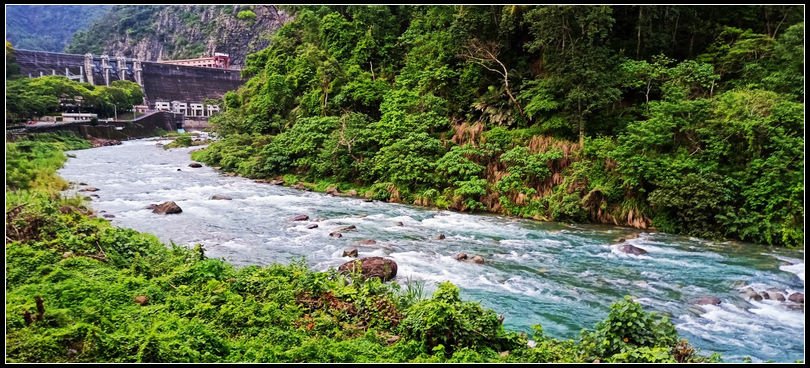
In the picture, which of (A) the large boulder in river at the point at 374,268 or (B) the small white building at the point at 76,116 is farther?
(B) the small white building at the point at 76,116

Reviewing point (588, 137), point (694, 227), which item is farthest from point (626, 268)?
point (588, 137)

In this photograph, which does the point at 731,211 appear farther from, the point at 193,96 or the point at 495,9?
the point at 193,96

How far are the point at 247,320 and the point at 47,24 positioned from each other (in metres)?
149

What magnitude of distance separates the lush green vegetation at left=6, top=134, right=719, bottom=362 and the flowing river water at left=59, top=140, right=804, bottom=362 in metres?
1.43

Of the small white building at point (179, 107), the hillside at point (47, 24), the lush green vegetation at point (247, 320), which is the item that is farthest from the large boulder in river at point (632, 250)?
the hillside at point (47, 24)

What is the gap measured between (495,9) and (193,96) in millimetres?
57482

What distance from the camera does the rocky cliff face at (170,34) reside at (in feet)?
316

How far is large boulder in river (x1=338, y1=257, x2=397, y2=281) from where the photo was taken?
9.30m

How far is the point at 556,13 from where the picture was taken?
1554 cm

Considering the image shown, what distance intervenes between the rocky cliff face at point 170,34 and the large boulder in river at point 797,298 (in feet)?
317

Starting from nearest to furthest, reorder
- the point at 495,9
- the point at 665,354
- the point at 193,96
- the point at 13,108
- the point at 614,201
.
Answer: the point at 665,354 → the point at 614,201 → the point at 495,9 → the point at 13,108 → the point at 193,96

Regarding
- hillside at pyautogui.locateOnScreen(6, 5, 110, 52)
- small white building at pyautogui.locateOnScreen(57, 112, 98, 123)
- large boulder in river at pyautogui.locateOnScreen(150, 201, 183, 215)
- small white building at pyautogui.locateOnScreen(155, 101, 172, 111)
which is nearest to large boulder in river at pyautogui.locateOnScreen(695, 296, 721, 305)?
large boulder in river at pyautogui.locateOnScreen(150, 201, 183, 215)

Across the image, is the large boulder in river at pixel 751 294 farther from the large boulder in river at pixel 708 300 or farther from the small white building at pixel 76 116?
the small white building at pixel 76 116

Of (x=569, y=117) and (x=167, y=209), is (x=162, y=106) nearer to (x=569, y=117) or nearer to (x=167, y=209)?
(x=167, y=209)
